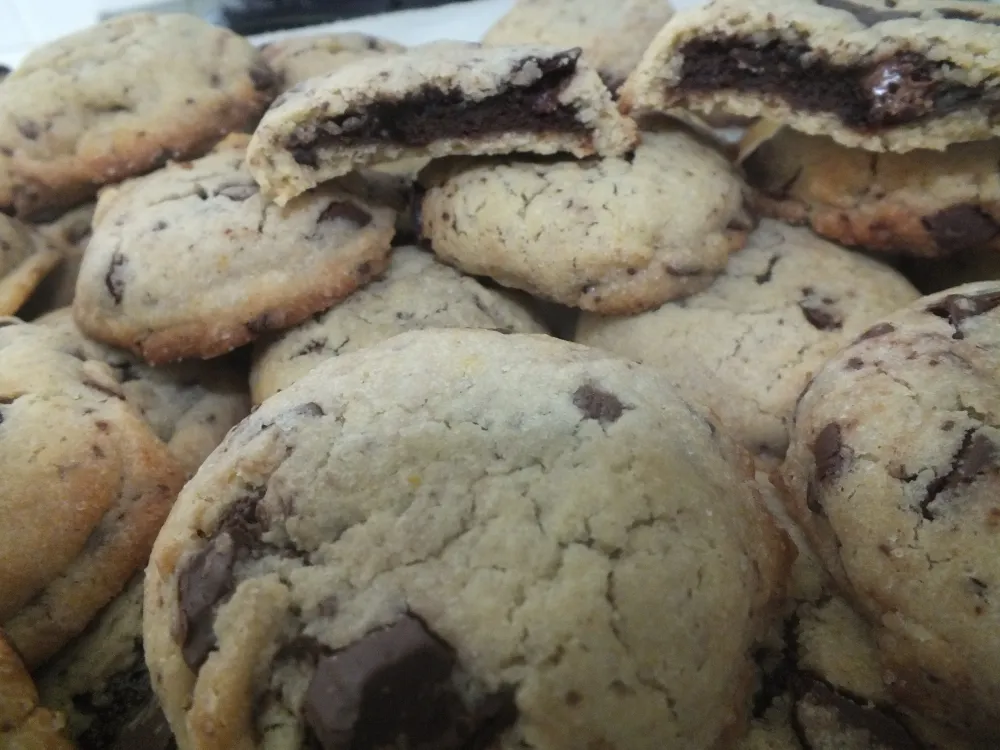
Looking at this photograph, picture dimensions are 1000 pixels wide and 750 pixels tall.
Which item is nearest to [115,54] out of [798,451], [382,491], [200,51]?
[200,51]

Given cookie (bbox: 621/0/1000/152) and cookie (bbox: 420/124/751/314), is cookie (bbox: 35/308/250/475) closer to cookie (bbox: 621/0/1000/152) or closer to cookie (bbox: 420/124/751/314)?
cookie (bbox: 420/124/751/314)

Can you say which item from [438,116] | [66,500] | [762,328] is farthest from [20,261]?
[762,328]

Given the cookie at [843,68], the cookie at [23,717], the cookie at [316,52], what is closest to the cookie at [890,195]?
the cookie at [843,68]

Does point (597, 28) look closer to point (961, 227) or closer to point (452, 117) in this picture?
point (452, 117)

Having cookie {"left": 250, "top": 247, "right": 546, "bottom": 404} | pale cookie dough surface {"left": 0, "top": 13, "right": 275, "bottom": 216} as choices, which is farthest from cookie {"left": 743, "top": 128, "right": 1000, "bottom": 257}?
pale cookie dough surface {"left": 0, "top": 13, "right": 275, "bottom": 216}

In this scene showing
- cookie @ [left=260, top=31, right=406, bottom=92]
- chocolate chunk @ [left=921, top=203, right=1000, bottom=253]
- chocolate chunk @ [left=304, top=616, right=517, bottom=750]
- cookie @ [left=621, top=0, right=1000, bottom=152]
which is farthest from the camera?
cookie @ [left=260, top=31, right=406, bottom=92]

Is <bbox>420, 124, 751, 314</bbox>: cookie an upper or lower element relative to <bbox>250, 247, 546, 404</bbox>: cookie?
upper

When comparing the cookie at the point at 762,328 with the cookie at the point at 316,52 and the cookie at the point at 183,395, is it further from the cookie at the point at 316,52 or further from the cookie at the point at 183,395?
the cookie at the point at 316,52

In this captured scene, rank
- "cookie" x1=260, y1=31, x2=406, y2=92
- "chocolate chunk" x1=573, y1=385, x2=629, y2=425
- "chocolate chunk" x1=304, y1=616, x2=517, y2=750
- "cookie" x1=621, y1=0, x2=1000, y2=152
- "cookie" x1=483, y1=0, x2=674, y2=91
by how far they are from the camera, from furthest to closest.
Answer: "cookie" x1=260, y1=31, x2=406, y2=92 < "cookie" x1=483, y1=0, x2=674, y2=91 < "cookie" x1=621, y1=0, x2=1000, y2=152 < "chocolate chunk" x1=573, y1=385, x2=629, y2=425 < "chocolate chunk" x1=304, y1=616, x2=517, y2=750
